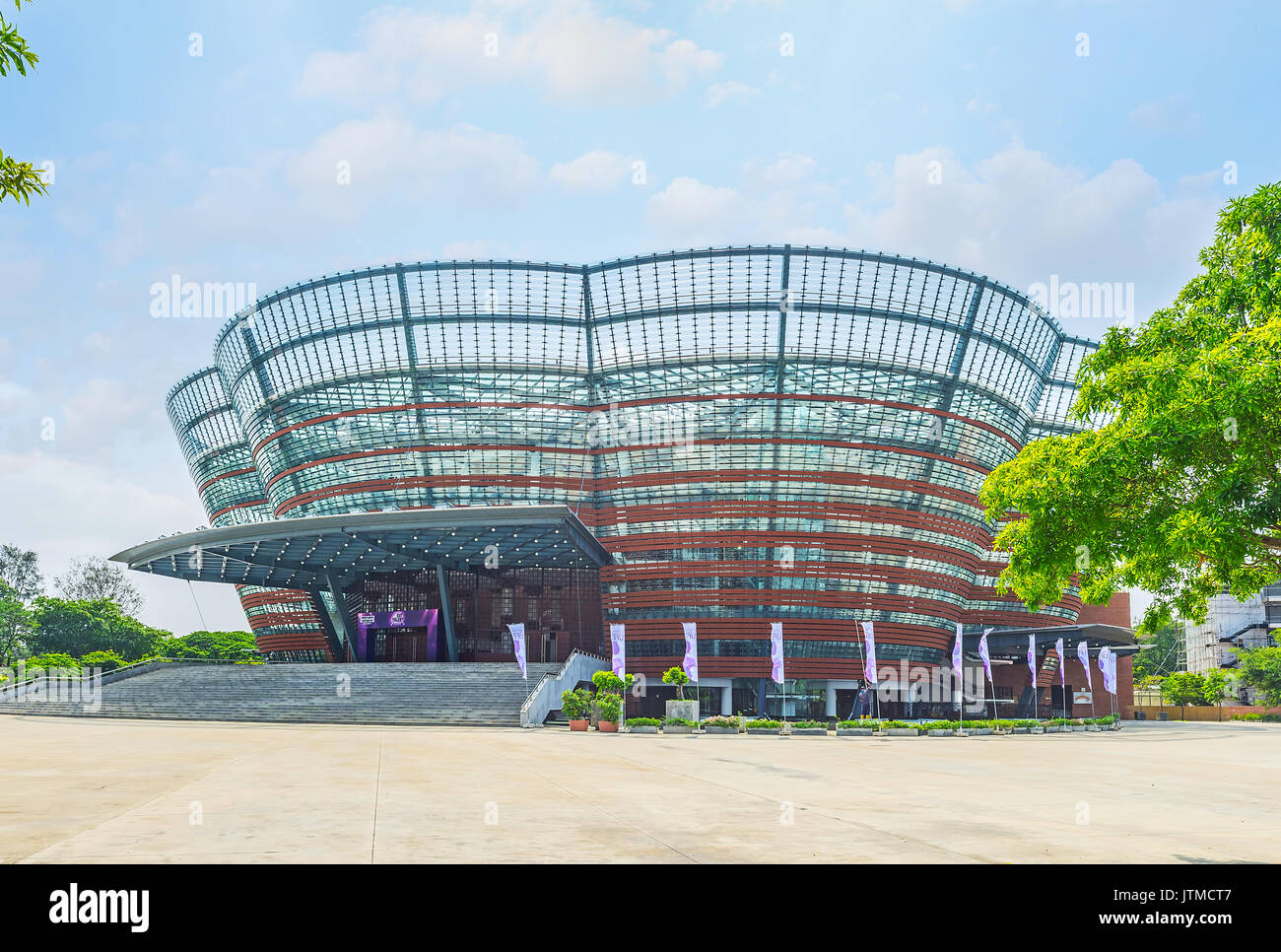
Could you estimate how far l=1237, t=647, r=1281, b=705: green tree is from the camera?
114500 millimetres

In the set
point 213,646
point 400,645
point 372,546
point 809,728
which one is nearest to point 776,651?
point 809,728

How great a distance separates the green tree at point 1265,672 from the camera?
114 metres

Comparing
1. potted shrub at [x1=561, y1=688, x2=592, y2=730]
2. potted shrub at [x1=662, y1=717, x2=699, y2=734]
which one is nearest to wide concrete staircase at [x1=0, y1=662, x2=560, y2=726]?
potted shrub at [x1=561, y1=688, x2=592, y2=730]

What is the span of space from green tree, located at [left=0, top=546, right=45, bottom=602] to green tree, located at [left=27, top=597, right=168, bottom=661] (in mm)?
24825

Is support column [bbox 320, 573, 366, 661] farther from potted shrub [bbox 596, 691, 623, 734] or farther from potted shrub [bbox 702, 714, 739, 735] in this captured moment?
potted shrub [bbox 702, 714, 739, 735]

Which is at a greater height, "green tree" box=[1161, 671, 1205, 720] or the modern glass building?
the modern glass building

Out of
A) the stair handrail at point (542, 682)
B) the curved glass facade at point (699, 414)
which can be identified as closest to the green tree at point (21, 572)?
the curved glass facade at point (699, 414)

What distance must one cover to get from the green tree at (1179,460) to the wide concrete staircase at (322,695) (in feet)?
140

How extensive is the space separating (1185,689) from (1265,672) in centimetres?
868

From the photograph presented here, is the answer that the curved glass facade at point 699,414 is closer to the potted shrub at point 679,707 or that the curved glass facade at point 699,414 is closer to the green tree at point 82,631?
the potted shrub at point 679,707

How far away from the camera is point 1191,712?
119062mm
